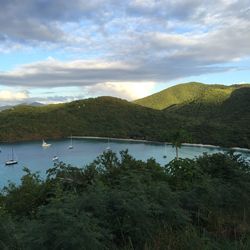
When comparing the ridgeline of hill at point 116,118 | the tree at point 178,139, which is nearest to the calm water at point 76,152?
the ridgeline of hill at point 116,118

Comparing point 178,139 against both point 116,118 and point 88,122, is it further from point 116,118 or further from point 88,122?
point 88,122

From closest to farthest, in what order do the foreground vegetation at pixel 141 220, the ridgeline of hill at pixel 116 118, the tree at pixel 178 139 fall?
the foreground vegetation at pixel 141 220 < the tree at pixel 178 139 < the ridgeline of hill at pixel 116 118

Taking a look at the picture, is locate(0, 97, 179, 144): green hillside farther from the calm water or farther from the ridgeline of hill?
the calm water

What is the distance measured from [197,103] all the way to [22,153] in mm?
78130

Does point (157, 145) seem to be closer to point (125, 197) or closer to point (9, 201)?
point (9, 201)

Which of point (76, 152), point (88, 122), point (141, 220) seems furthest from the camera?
point (88, 122)

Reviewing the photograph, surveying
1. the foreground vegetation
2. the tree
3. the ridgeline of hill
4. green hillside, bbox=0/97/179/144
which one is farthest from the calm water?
the foreground vegetation

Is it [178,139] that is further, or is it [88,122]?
[88,122]

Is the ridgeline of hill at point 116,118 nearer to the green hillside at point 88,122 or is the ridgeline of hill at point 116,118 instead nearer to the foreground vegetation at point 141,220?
the green hillside at point 88,122

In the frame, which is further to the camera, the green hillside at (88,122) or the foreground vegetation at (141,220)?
the green hillside at (88,122)

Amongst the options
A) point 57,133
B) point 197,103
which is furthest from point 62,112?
point 197,103

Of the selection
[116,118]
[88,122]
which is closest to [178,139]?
[116,118]

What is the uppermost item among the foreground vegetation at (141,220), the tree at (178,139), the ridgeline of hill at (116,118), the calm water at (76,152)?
the ridgeline of hill at (116,118)

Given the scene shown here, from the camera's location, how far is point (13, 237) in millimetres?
3879
